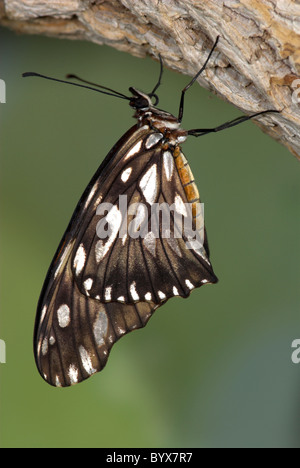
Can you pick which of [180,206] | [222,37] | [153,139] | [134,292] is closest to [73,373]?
[134,292]

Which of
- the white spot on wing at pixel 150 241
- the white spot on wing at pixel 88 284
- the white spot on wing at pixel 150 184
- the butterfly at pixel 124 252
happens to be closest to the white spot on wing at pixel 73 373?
the butterfly at pixel 124 252

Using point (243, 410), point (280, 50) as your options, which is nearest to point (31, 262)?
point (243, 410)

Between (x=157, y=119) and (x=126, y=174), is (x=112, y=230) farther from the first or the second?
(x=157, y=119)

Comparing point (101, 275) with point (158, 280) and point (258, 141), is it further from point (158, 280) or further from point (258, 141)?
point (258, 141)

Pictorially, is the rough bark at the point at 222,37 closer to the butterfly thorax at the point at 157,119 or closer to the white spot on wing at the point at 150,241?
the butterfly thorax at the point at 157,119

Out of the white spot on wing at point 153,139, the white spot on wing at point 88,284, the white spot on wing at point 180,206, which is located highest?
the white spot on wing at point 153,139

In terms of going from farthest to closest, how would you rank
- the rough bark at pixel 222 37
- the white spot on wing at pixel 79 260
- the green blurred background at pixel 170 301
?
1. the green blurred background at pixel 170 301
2. the white spot on wing at pixel 79 260
3. the rough bark at pixel 222 37

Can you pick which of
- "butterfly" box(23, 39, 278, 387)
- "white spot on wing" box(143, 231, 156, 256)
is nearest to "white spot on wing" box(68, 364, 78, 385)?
"butterfly" box(23, 39, 278, 387)
